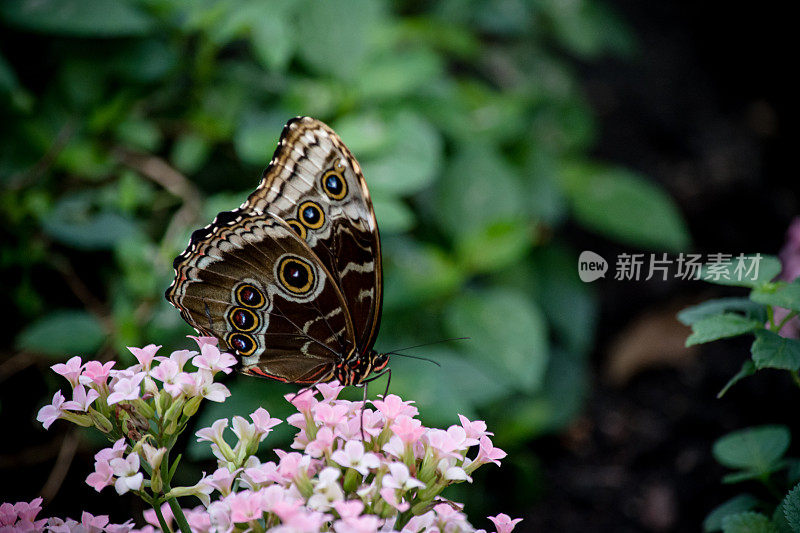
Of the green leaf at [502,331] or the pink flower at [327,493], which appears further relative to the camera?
the green leaf at [502,331]

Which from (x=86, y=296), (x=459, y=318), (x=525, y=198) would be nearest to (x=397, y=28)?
(x=525, y=198)

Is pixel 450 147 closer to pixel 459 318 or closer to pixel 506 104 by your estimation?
pixel 506 104

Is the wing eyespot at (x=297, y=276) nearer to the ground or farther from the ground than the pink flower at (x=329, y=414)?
farther from the ground

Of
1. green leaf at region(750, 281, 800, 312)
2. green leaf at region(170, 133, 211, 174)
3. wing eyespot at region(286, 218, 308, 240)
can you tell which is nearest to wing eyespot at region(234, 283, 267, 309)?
wing eyespot at region(286, 218, 308, 240)

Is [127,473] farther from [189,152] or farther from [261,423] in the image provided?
[189,152]

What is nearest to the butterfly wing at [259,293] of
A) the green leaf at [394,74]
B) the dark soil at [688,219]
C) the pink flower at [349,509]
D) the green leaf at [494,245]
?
the pink flower at [349,509]

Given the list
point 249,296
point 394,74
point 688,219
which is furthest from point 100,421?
point 688,219

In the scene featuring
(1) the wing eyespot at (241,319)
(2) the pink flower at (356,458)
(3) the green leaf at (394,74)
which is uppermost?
(3) the green leaf at (394,74)

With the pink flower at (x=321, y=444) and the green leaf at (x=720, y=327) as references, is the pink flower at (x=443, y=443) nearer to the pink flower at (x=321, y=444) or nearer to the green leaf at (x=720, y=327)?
the pink flower at (x=321, y=444)
